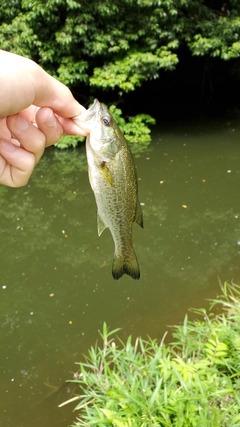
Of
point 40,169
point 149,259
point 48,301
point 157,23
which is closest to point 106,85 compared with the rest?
point 157,23

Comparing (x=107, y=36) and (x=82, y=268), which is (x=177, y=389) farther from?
(x=107, y=36)

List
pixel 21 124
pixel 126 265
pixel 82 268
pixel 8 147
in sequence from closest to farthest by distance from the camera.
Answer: pixel 21 124, pixel 8 147, pixel 126 265, pixel 82 268

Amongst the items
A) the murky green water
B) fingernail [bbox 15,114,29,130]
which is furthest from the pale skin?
the murky green water

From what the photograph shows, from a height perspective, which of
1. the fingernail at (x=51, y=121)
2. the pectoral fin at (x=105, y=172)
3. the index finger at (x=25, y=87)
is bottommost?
the pectoral fin at (x=105, y=172)

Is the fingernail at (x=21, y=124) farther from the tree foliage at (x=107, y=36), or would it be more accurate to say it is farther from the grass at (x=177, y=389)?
the tree foliage at (x=107, y=36)

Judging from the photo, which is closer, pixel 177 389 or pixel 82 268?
pixel 177 389

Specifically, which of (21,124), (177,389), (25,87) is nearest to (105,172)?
(21,124)

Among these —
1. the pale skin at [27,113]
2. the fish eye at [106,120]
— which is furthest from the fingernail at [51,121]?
the fish eye at [106,120]

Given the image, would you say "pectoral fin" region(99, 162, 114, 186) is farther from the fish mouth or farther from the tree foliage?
the tree foliage
